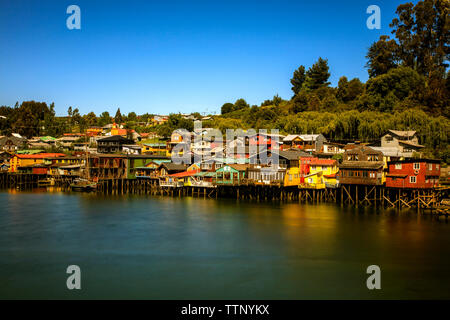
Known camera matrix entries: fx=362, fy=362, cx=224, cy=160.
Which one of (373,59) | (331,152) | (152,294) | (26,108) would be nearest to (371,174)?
(331,152)

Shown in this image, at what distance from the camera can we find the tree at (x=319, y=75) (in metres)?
78.2

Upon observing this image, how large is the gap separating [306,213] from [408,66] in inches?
1629

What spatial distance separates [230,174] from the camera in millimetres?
40281

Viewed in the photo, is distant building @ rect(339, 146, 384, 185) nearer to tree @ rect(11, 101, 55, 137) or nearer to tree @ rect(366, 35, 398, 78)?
tree @ rect(366, 35, 398, 78)

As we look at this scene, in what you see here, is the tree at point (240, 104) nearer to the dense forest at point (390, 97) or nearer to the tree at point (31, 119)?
the dense forest at point (390, 97)

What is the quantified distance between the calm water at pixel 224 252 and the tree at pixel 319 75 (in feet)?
163

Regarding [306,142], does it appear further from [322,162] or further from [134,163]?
[134,163]

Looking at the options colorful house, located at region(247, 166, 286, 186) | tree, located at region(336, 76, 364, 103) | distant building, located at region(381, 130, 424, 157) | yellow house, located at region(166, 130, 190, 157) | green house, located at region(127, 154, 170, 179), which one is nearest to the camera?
colorful house, located at region(247, 166, 286, 186)

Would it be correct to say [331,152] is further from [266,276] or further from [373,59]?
[266,276]

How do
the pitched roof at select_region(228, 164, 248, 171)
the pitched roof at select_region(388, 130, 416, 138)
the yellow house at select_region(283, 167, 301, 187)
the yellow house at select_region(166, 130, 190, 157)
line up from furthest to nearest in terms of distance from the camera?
the yellow house at select_region(166, 130, 190, 157), the pitched roof at select_region(388, 130, 416, 138), the pitched roof at select_region(228, 164, 248, 171), the yellow house at select_region(283, 167, 301, 187)

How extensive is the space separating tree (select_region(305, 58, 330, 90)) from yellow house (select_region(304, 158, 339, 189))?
43113 mm

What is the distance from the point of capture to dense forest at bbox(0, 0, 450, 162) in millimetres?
48000

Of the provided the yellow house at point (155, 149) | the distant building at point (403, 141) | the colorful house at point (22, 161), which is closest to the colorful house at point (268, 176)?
the distant building at point (403, 141)

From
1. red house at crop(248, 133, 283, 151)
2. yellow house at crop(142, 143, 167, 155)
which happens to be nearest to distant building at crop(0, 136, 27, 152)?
yellow house at crop(142, 143, 167, 155)
